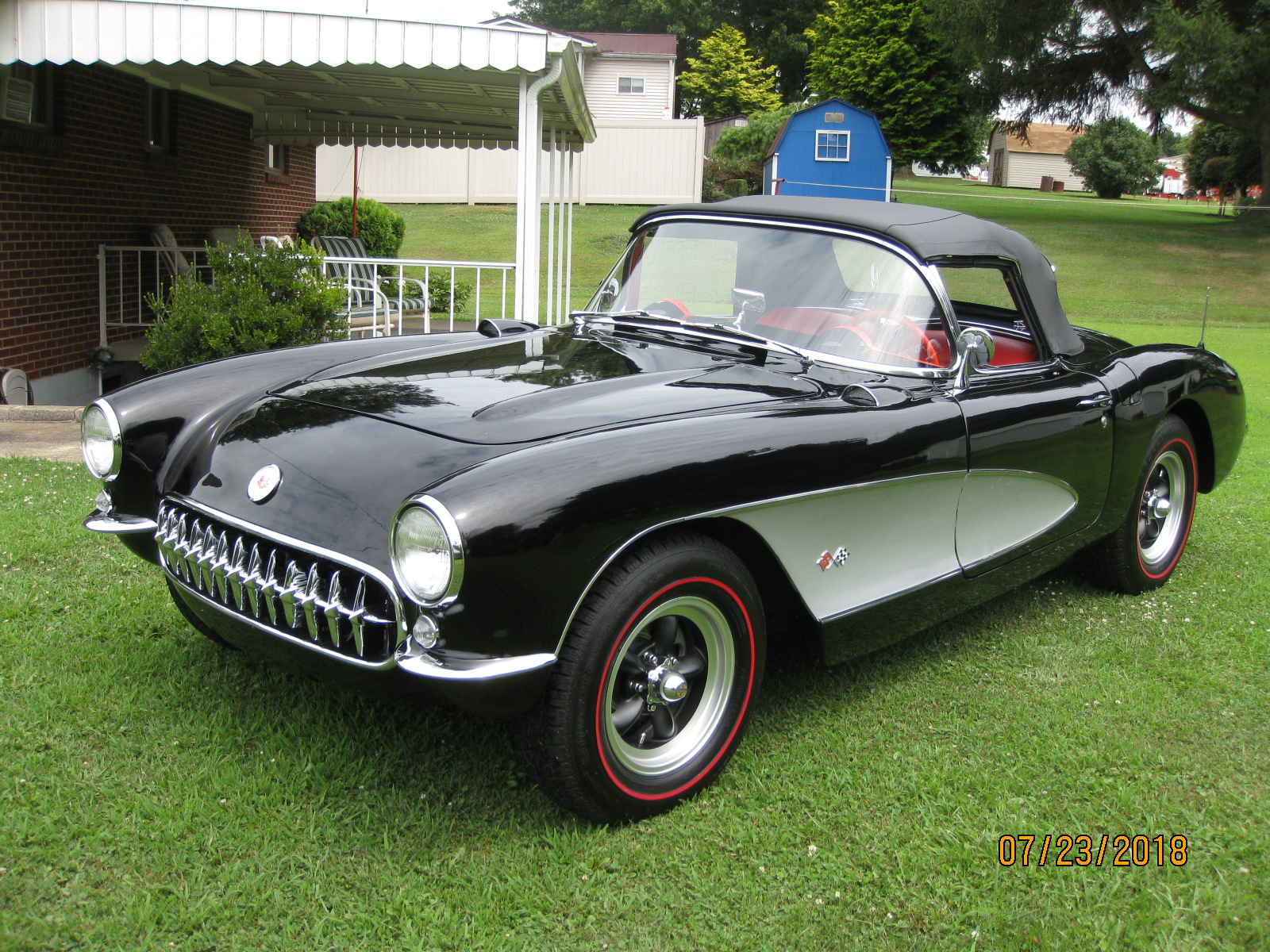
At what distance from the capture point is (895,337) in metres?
3.47

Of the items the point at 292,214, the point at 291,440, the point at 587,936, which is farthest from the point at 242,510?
the point at 292,214

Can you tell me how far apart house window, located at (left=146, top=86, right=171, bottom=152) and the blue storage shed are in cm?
1579

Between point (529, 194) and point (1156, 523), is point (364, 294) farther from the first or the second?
point (1156, 523)

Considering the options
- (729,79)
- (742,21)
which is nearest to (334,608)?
(729,79)

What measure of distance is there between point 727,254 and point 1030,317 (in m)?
1.20

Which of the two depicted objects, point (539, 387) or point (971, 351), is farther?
point (971, 351)

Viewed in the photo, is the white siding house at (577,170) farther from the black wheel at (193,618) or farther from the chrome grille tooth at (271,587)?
the chrome grille tooth at (271,587)

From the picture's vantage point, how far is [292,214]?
14.1m

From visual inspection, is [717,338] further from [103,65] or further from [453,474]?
[103,65]

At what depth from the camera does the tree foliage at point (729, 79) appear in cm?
3812

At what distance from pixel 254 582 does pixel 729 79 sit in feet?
128

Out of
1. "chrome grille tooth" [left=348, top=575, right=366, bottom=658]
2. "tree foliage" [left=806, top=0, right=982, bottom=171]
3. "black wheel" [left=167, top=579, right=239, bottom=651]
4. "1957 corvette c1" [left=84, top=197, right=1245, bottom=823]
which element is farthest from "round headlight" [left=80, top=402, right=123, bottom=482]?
"tree foliage" [left=806, top=0, right=982, bottom=171]

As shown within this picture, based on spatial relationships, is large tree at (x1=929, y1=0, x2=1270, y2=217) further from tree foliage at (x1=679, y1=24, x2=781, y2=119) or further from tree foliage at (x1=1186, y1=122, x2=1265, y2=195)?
tree foliage at (x1=679, y1=24, x2=781, y2=119)

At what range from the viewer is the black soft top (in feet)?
11.7
